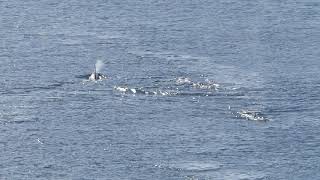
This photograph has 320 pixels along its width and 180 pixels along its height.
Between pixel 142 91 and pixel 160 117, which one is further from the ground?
pixel 142 91

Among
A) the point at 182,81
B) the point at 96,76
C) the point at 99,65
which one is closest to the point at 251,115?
the point at 182,81

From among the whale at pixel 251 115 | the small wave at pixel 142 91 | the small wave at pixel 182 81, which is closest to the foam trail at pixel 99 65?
the small wave at pixel 142 91

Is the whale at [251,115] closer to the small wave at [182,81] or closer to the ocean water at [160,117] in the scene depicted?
the ocean water at [160,117]

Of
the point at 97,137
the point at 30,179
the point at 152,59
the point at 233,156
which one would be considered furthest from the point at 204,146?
the point at 152,59

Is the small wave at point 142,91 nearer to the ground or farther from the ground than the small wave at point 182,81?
nearer to the ground

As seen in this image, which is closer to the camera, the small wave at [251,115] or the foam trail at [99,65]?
the small wave at [251,115]

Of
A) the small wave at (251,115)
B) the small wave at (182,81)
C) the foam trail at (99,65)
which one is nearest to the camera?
the small wave at (251,115)

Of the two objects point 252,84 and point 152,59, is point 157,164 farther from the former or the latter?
point 152,59

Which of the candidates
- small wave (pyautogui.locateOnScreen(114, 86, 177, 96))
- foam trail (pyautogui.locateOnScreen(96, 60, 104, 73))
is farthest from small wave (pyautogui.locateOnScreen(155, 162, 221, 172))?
foam trail (pyautogui.locateOnScreen(96, 60, 104, 73))

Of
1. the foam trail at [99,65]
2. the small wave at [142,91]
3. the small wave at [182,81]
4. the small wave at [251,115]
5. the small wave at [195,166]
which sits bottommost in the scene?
the small wave at [195,166]

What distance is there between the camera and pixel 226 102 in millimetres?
172375

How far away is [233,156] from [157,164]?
11750mm

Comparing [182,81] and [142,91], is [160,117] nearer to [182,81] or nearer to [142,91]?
[142,91]

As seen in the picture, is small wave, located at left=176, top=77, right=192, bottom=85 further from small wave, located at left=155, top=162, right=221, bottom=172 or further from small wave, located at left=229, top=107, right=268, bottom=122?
small wave, located at left=155, top=162, right=221, bottom=172
